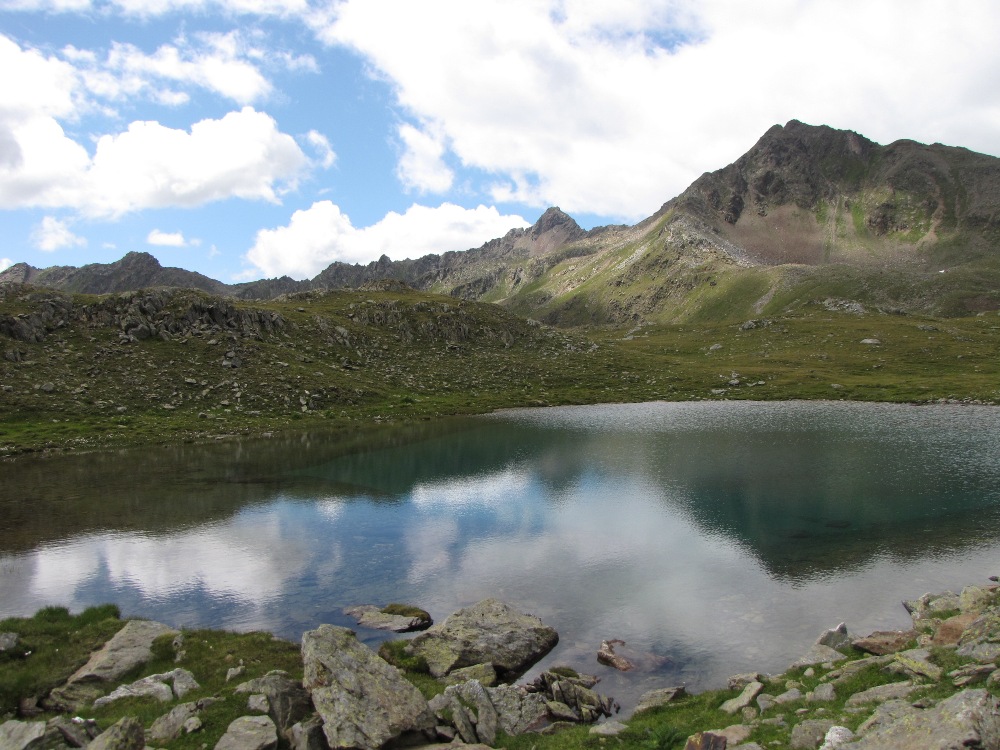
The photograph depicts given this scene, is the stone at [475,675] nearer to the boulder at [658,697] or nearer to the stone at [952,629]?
the boulder at [658,697]

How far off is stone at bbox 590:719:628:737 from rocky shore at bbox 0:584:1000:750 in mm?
50

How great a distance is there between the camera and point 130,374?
83.3m

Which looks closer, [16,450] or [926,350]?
[16,450]

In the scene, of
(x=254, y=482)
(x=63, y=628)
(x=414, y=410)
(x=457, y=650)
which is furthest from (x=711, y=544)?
(x=414, y=410)

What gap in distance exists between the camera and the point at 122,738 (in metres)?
14.4

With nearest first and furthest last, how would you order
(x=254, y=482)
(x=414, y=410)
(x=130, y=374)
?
1. (x=254, y=482)
2. (x=130, y=374)
3. (x=414, y=410)

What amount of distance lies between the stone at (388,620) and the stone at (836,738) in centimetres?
1712

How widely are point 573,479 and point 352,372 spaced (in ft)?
211

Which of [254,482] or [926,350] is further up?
[926,350]

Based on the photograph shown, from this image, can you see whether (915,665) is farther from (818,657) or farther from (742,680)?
(742,680)

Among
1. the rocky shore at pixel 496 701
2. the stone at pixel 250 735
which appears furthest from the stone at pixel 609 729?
the stone at pixel 250 735

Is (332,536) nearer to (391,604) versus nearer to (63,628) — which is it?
(391,604)

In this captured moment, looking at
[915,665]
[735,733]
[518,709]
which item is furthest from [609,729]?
[915,665]

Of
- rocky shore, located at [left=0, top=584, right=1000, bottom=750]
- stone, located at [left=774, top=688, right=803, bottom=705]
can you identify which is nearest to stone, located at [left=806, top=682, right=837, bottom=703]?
rocky shore, located at [left=0, top=584, right=1000, bottom=750]
